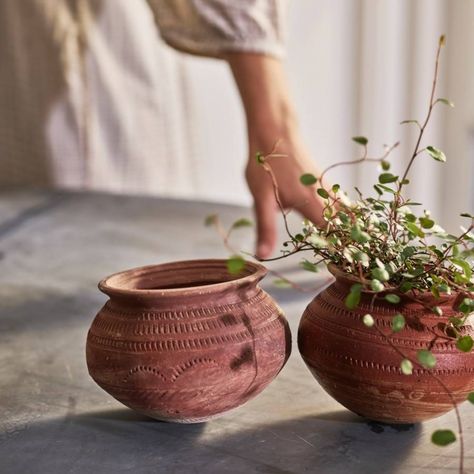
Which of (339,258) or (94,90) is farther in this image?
(94,90)

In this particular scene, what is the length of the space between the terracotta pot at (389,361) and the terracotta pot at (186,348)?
55 millimetres

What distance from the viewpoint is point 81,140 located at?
252 cm

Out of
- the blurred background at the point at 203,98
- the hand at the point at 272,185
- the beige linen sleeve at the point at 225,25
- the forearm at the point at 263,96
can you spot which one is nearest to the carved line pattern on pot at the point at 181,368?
the hand at the point at 272,185

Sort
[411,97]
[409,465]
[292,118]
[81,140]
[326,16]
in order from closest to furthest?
[409,465]
[292,118]
[81,140]
[411,97]
[326,16]

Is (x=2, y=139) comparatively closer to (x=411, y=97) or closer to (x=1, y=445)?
(x=411, y=97)

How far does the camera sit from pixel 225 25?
1.45 m

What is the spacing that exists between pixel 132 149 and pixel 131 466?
2.12 meters

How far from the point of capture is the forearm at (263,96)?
1.38 meters

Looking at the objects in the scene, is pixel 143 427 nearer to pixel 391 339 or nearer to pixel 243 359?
pixel 243 359

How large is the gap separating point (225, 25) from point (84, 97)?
116 centimetres

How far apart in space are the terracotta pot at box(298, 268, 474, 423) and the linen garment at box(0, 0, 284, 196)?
1988 mm

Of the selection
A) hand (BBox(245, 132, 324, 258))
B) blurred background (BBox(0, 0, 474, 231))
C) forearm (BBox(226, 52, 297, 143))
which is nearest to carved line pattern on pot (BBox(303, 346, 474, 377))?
hand (BBox(245, 132, 324, 258))

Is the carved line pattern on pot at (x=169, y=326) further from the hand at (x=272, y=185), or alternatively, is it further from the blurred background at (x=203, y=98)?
the blurred background at (x=203, y=98)

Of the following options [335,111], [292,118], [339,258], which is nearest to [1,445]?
[339,258]
